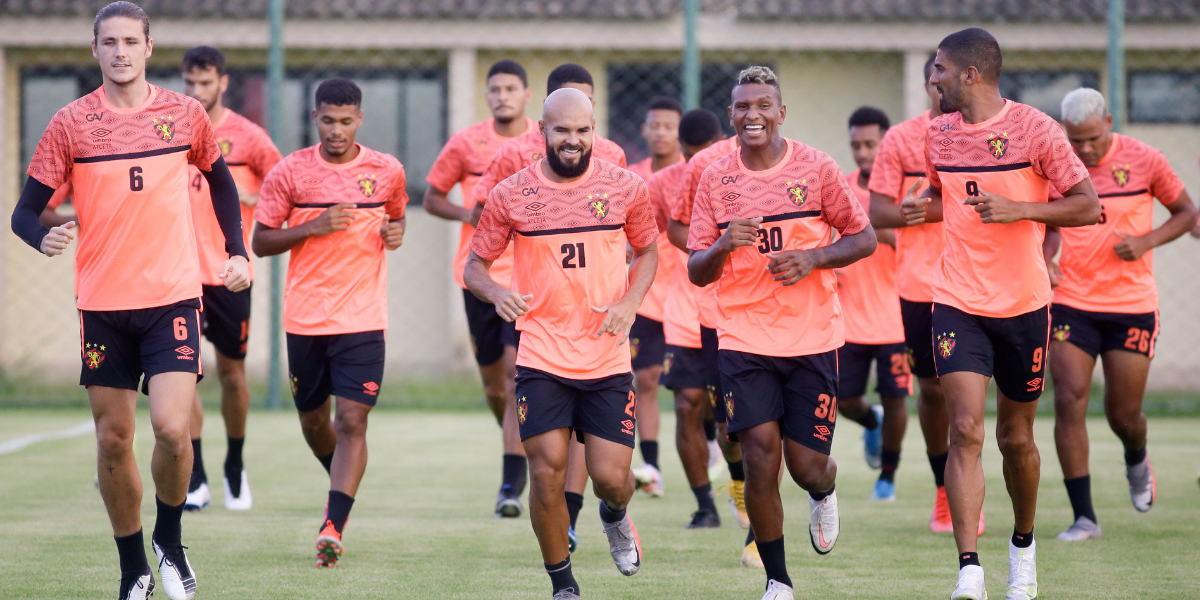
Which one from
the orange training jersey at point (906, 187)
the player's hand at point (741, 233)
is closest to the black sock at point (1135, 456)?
the orange training jersey at point (906, 187)

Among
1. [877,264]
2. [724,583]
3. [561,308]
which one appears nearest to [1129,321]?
[877,264]

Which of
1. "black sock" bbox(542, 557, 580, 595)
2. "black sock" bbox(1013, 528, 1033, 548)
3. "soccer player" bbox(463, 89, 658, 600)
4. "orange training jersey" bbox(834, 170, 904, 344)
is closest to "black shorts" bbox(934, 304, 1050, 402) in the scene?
"black sock" bbox(1013, 528, 1033, 548)

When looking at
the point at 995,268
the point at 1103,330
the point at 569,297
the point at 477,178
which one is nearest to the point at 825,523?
the point at 995,268

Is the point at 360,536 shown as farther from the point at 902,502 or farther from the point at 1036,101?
the point at 1036,101

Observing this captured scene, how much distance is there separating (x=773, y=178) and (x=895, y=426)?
10.7 feet

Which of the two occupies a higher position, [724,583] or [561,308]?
[561,308]

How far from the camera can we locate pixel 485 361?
7.86m

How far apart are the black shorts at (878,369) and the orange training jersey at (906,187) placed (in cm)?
82

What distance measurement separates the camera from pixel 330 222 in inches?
249

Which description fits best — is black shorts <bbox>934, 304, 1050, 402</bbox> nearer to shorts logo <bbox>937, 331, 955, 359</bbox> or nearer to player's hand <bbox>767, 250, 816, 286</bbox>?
shorts logo <bbox>937, 331, 955, 359</bbox>

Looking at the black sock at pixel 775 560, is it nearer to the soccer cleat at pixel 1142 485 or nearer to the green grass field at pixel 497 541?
the green grass field at pixel 497 541

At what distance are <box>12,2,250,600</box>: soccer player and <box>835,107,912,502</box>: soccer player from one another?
4273 mm

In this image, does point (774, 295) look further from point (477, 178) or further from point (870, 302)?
point (477, 178)

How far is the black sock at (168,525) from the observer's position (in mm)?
5261
